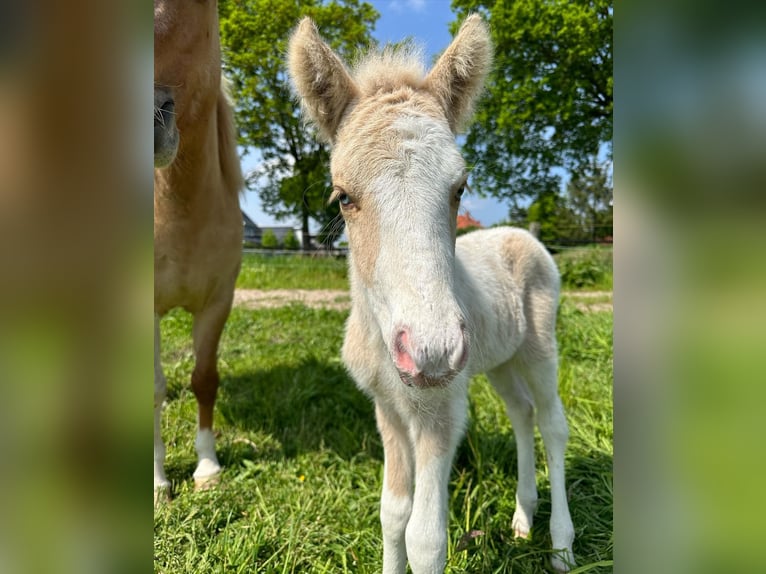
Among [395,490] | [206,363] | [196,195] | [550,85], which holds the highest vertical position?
[550,85]

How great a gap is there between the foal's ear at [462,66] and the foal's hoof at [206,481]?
2689 mm

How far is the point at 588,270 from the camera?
35.6 feet

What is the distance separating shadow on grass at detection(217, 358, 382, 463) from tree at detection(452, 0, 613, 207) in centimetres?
824

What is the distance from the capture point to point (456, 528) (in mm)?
2529

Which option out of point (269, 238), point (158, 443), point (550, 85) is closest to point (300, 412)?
point (158, 443)

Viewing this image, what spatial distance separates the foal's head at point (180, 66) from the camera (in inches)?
79.3

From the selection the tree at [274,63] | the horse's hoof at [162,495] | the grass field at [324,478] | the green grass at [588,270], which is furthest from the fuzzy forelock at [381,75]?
the green grass at [588,270]

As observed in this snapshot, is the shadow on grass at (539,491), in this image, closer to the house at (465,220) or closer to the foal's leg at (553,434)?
the foal's leg at (553,434)

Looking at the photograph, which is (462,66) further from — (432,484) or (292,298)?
(292,298)

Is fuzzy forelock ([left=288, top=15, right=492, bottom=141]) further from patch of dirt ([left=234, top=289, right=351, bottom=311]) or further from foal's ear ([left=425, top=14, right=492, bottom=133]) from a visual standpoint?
patch of dirt ([left=234, top=289, right=351, bottom=311])

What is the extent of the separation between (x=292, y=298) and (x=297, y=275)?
250cm

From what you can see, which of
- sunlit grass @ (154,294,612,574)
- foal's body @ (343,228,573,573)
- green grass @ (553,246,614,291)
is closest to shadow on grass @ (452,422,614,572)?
sunlit grass @ (154,294,612,574)

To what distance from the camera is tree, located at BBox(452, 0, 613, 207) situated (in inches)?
459

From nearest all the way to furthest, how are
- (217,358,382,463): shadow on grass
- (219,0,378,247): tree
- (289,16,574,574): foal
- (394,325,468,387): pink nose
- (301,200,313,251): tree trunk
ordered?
(394,325,468,387): pink nose → (289,16,574,574): foal → (217,358,382,463): shadow on grass → (219,0,378,247): tree → (301,200,313,251): tree trunk
